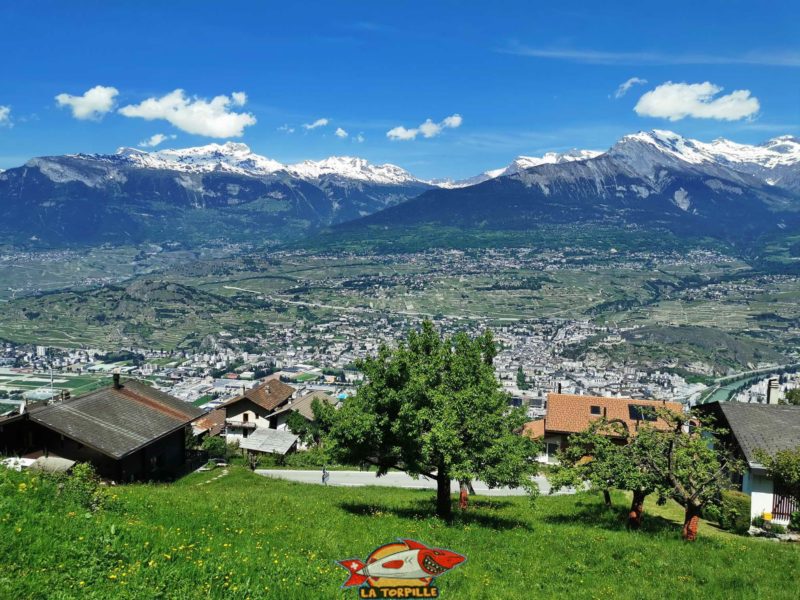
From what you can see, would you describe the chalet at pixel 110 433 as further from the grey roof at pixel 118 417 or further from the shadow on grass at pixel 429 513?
the shadow on grass at pixel 429 513

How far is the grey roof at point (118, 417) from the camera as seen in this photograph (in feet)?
99.8

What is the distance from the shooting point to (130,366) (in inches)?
6683

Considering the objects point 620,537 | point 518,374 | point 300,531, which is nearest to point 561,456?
point 620,537

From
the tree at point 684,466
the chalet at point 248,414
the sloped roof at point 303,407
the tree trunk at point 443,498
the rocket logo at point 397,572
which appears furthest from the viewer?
the sloped roof at point 303,407

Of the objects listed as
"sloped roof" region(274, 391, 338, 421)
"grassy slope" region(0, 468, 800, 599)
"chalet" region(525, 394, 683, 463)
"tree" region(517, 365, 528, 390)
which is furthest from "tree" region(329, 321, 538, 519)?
"tree" region(517, 365, 528, 390)

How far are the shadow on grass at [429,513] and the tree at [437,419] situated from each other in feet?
3.04

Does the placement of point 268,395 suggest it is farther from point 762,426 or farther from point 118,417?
point 762,426

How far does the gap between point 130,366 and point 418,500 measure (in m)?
164

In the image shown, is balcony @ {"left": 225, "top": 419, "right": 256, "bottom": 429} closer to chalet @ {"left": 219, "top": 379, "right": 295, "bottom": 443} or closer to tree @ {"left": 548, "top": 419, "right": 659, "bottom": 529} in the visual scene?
chalet @ {"left": 219, "top": 379, "right": 295, "bottom": 443}

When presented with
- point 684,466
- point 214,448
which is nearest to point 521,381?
point 214,448

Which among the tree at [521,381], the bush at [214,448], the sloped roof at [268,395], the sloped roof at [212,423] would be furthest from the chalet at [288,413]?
the tree at [521,381]

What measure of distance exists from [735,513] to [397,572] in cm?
1967

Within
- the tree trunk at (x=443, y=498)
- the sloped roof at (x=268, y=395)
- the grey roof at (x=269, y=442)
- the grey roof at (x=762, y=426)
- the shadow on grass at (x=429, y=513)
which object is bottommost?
the grey roof at (x=269, y=442)

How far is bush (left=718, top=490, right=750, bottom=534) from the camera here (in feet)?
74.9
